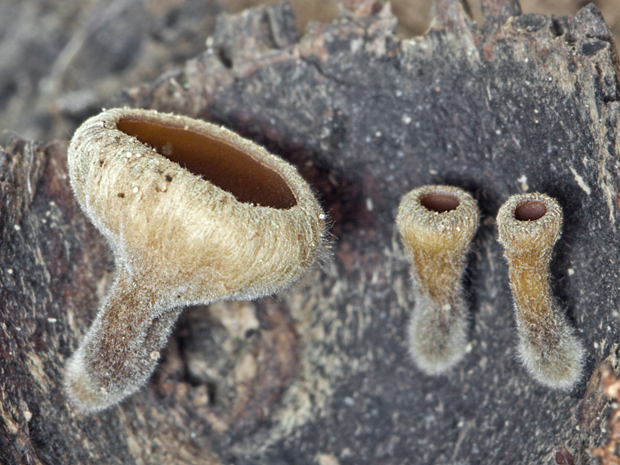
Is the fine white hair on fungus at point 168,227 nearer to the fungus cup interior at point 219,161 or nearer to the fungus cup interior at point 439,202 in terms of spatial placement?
the fungus cup interior at point 219,161

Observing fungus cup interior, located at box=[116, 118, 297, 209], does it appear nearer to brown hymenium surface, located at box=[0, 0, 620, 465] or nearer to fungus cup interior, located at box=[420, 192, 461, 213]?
brown hymenium surface, located at box=[0, 0, 620, 465]

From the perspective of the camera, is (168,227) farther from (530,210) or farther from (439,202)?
(530,210)

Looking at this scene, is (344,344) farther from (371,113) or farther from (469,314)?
(371,113)

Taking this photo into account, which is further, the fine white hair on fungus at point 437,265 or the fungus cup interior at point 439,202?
the fungus cup interior at point 439,202

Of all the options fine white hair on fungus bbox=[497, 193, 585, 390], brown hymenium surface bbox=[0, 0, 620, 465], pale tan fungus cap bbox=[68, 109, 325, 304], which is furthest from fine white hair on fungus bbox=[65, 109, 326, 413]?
fine white hair on fungus bbox=[497, 193, 585, 390]

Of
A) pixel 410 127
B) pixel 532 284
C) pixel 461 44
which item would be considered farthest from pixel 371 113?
pixel 532 284

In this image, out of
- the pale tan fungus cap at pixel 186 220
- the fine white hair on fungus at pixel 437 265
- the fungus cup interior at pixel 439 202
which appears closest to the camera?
the pale tan fungus cap at pixel 186 220

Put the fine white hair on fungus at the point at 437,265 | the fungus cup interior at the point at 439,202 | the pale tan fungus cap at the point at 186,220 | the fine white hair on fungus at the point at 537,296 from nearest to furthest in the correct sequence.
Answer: the pale tan fungus cap at the point at 186,220
the fine white hair on fungus at the point at 537,296
the fine white hair on fungus at the point at 437,265
the fungus cup interior at the point at 439,202

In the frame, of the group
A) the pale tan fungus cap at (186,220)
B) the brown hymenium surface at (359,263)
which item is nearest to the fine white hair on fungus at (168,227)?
the pale tan fungus cap at (186,220)
